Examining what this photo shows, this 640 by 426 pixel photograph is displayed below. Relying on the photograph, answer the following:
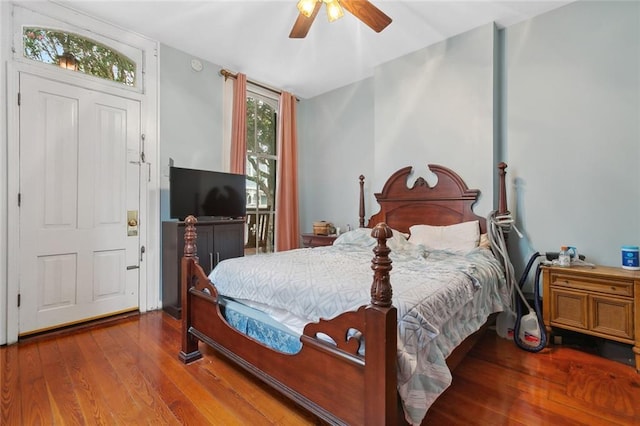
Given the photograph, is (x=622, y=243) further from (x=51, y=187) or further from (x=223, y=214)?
(x=51, y=187)

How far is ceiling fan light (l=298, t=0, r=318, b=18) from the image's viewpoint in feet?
7.04

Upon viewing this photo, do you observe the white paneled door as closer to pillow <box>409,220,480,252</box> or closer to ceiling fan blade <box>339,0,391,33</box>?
ceiling fan blade <box>339,0,391,33</box>

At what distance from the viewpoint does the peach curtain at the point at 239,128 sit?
4.03m

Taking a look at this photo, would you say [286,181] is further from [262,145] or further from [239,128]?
[239,128]

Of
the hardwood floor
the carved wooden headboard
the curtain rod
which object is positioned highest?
the curtain rod

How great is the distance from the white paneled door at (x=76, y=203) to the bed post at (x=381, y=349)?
9.81 feet

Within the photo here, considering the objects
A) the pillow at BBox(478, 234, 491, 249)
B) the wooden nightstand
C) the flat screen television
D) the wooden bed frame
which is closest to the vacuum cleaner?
the pillow at BBox(478, 234, 491, 249)

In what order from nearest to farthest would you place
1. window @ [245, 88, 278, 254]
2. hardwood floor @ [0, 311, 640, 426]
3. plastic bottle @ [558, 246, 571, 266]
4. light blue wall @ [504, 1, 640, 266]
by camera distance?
hardwood floor @ [0, 311, 640, 426] → plastic bottle @ [558, 246, 571, 266] → light blue wall @ [504, 1, 640, 266] → window @ [245, 88, 278, 254]

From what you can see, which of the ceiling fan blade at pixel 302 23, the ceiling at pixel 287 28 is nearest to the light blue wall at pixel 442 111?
the ceiling at pixel 287 28

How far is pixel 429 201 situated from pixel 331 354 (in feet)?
8.30

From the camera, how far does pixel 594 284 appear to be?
7.29ft

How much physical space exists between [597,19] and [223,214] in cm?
413

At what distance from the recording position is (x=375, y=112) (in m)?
3.97

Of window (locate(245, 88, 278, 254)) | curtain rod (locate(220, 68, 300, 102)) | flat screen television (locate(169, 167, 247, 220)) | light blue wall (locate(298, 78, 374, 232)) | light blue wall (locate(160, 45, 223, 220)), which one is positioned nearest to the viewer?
flat screen television (locate(169, 167, 247, 220))
